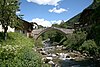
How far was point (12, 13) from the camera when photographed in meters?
40.2

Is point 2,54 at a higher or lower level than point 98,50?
higher

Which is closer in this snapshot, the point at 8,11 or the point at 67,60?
the point at 67,60

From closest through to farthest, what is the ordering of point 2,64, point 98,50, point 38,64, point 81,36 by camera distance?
point 2,64
point 38,64
point 98,50
point 81,36

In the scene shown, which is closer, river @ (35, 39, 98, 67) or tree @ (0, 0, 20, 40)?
river @ (35, 39, 98, 67)

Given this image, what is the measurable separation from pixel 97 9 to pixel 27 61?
39.9 feet

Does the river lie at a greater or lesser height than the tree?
lesser

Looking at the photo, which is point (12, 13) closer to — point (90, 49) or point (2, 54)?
point (90, 49)

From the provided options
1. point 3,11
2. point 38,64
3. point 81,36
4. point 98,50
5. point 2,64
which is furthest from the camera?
point 81,36

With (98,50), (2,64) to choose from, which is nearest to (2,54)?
(2,64)

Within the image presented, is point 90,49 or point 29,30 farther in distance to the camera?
point 29,30

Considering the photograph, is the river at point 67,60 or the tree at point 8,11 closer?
the river at point 67,60

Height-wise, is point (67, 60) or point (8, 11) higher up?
point (8, 11)

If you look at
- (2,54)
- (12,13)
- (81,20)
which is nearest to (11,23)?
(12,13)

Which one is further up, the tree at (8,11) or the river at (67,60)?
the tree at (8,11)
